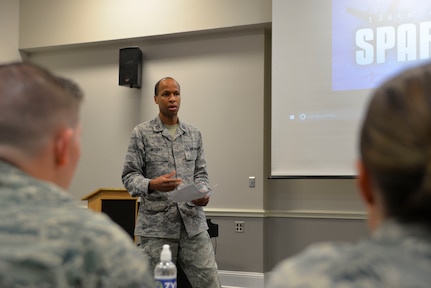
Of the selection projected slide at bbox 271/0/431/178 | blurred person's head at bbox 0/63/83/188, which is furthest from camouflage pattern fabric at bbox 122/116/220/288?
blurred person's head at bbox 0/63/83/188

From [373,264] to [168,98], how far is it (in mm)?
2335

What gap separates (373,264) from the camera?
1.77ft

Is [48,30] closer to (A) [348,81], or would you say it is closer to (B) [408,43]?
(A) [348,81]

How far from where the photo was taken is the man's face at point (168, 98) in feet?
9.11

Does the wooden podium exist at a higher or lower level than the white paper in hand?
lower

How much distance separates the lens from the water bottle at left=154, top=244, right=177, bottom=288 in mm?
1473

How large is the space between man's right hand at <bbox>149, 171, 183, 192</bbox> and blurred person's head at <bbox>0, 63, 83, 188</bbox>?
5.13 ft

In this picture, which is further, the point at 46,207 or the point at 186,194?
the point at 186,194

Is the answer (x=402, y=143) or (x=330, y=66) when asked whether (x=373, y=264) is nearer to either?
(x=402, y=143)

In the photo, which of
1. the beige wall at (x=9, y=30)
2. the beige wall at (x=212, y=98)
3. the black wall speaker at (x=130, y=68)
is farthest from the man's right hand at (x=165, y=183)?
the beige wall at (x=9, y=30)

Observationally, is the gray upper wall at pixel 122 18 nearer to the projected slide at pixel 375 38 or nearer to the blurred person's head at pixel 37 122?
the projected slide at pixel 375 38

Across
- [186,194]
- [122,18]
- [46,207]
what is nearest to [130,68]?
[122,18]

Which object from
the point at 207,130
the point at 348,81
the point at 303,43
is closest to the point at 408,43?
the point at 348,81

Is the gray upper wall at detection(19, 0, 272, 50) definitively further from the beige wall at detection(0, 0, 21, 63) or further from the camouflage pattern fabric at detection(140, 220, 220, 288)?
the camouflage pattern fabric at detection(140, 220, 220, 288)
